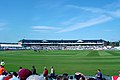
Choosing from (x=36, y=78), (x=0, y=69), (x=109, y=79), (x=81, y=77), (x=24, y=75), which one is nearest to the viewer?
(x=36, y=78)

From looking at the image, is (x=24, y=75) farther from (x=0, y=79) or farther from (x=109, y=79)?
(x=109, y=79)

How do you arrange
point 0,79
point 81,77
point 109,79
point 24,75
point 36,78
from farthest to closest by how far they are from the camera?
1. point 109,79
2. point 0,79
3. point 81,77
4. point 24,75
5. point 36,78

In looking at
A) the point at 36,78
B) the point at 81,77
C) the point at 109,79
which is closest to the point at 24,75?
the point at 36,78

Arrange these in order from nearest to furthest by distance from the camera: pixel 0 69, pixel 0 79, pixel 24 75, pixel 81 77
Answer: pixel 24 75, pixel 81 77, pixel 0 79, pixel 0 69

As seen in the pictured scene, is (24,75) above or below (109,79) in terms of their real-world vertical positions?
above

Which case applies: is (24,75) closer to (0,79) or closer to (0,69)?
(0,79)

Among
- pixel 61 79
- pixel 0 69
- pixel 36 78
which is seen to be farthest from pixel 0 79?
pixel 0 69

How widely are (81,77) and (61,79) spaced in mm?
522

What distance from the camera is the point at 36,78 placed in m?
4.67

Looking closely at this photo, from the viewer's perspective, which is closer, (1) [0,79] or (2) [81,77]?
(2) [81,77]

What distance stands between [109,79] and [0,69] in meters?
10.1

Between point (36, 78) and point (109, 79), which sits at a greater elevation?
point (36, 78)

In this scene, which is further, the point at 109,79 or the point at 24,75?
the point at 109,79

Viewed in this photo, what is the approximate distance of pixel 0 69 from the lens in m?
21.4
